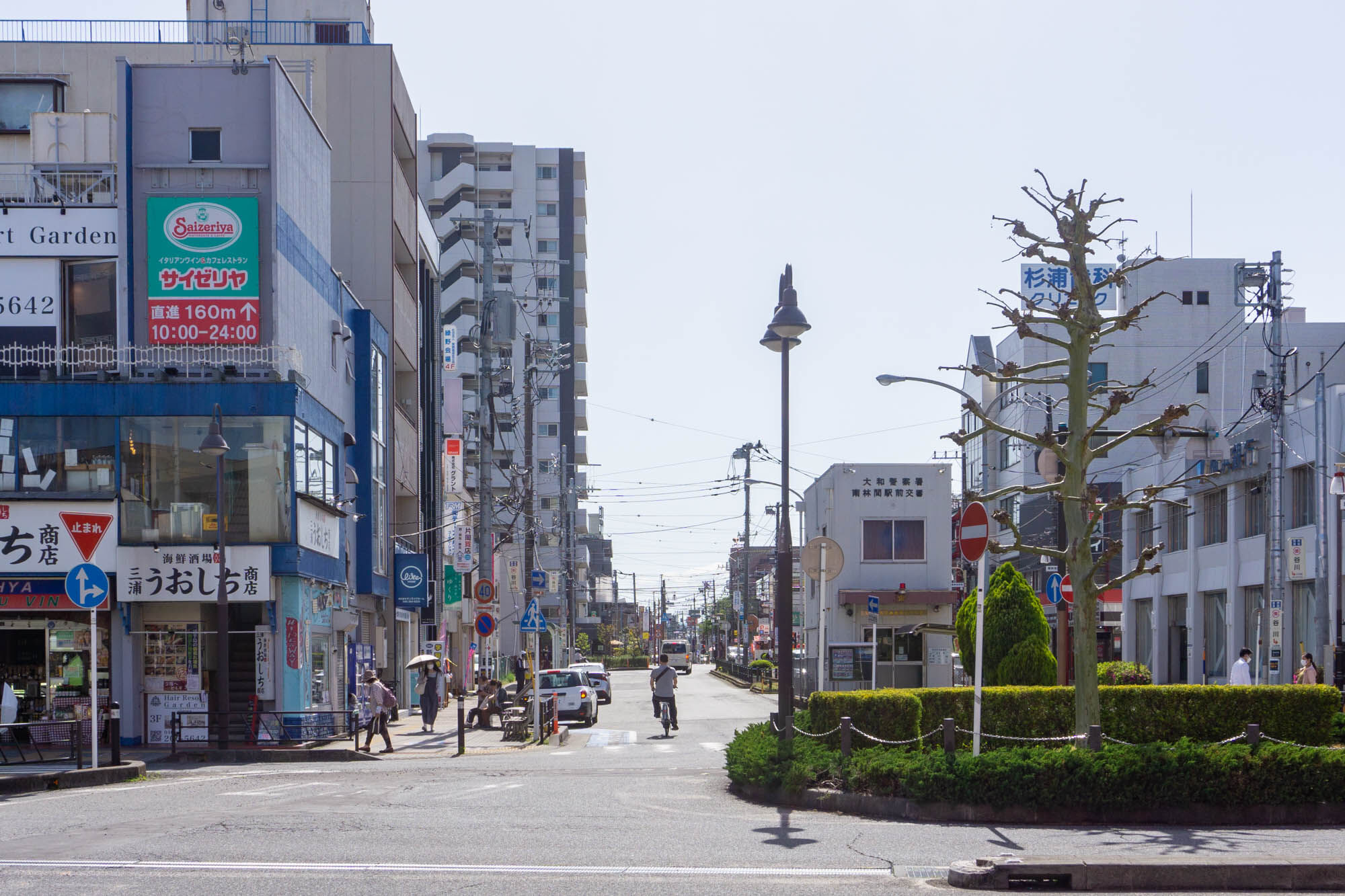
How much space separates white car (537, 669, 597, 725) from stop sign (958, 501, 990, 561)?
23.5 m

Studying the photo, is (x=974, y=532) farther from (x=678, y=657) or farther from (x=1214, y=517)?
(x=678, y=657)

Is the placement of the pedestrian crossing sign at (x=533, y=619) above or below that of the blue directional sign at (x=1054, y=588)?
below

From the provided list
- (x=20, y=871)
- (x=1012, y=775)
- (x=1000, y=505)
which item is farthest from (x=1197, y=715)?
(x=1000, y=505)

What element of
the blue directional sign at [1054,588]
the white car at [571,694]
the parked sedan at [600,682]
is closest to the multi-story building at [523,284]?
the parked sedan at [600,682]

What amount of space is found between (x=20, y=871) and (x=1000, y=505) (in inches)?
3089

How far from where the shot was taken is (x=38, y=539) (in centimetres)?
2784

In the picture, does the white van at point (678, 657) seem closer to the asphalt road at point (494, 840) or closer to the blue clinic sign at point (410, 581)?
the blue clinic sign at point (410, 581)

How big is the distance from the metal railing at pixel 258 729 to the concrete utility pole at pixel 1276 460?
2307 cm

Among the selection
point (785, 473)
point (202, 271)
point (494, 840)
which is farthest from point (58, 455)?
point (494, 840)

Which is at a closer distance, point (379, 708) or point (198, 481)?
point (198, 481)

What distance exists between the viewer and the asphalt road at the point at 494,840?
10.6 metres

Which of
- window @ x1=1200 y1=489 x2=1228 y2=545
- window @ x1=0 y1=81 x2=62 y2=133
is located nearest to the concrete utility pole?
window @ x1=1200 y1=489 x2=1228 y2=545

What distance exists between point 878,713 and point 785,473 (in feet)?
10.9

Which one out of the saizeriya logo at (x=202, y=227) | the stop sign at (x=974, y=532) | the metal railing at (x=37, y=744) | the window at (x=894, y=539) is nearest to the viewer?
the stop sign at (x=974, y=532)
